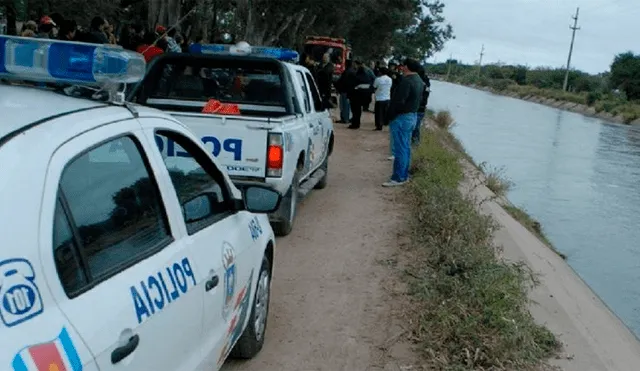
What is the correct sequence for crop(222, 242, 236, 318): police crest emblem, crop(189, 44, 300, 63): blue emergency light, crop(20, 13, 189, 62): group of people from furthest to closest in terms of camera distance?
1. crop(20, 13, 189, 62): group of people
2. crop(189, 44, 300, 63): blue emergency light
3. crop(222, 242, 236, 318): police crest emblem

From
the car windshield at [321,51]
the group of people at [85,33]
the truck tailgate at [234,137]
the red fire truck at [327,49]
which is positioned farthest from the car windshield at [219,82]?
the car windshield at [321,51]

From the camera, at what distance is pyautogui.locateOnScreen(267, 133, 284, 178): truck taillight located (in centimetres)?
675

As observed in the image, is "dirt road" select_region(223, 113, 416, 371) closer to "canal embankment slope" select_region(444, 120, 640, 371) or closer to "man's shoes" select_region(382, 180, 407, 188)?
"man's shoes" select_region(382, 180, 407, 188)

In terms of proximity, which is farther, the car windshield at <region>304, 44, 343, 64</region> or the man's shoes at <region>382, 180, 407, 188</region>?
the car windshield at <region>304, 44, 343, 64</region>

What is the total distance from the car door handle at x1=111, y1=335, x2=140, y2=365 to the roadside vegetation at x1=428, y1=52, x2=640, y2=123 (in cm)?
5241

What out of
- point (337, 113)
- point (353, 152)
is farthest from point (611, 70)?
point (353, 152)

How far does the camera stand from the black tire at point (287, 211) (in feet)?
24.7

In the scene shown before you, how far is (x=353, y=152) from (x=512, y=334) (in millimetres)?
10579

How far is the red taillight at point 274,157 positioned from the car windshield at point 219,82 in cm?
143

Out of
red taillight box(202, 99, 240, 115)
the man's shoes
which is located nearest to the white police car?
red taillight box(202, 99, 240, 115)

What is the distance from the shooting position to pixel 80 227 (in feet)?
7.86

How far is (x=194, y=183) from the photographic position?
3.63m

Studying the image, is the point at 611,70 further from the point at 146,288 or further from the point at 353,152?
the point at 146,288

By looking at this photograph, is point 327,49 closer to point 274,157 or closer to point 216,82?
point 216,82
